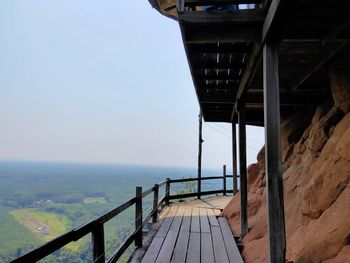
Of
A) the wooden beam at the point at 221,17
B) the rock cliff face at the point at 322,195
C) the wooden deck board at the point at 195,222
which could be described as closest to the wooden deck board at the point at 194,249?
the wooden deck board at the point at 195,222

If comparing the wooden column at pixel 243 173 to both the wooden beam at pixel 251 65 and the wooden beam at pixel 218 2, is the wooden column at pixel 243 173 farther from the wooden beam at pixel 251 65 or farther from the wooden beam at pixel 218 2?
the wooden beam at pixel 218 2

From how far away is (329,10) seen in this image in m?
2.89

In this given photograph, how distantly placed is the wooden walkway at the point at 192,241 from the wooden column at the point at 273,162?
4.93 feet

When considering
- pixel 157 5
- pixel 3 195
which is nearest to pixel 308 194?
pixel 157 5

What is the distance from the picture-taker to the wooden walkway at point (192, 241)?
4.39 m

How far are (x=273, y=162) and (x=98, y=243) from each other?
1.91 m

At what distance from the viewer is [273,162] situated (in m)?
2.99

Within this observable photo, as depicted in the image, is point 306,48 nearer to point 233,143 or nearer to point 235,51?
point 235,51

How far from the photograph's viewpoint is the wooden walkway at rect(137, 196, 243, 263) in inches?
173

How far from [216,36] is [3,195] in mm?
98978

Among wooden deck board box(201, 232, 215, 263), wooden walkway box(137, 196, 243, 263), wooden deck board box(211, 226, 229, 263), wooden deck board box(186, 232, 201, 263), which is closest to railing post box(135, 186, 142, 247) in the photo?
wooden walkway box(137, 196, 243, 263)

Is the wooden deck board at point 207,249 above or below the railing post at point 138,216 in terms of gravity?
below

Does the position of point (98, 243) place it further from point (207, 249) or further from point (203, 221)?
point (203, 221)

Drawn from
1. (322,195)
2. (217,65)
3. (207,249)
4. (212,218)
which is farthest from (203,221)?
(217,65)
